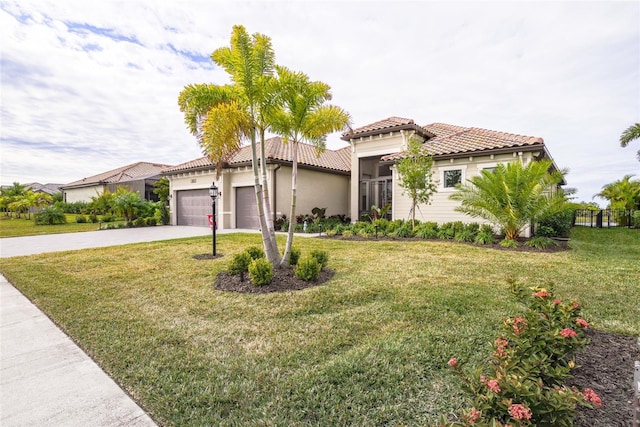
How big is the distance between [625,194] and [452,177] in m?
15.0

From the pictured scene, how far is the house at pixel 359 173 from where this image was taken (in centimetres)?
1286

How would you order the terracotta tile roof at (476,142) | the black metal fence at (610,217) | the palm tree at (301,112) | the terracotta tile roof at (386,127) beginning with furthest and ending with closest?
the black metal fence at (610,217) → the terracotta tile roof at (386,127) → the terracotta tile roof at (476,142) → the palm tree at (301,112)

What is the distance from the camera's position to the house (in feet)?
42.2

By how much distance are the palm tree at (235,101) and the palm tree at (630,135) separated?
1760 cm

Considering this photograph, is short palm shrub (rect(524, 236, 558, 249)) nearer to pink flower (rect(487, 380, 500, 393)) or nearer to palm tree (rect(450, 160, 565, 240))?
palm tree (rect(450, 160, 565, 240))

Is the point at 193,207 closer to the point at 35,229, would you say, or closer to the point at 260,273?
the point at 35,229

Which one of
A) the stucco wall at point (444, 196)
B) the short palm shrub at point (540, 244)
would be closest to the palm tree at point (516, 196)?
the short palm shrub at point (540, 244)

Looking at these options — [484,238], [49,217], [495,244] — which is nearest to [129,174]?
[49,217]

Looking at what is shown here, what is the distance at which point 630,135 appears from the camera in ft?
47.3

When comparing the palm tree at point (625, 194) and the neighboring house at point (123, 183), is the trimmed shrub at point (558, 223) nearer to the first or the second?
the palm tree at point (625, 194)

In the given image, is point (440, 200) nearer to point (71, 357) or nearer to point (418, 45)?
point (418, 45)

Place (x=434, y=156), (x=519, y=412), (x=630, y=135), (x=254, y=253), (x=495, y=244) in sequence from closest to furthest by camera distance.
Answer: (x=519, y=412) → (x=254, y=253) → (x=495, y=244) → (x=434, y=156) → (x=630, y=135)

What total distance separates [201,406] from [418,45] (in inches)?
471

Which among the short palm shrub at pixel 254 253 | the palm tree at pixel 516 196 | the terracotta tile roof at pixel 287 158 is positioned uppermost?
the terracotta tile roof at pixel 287 158
